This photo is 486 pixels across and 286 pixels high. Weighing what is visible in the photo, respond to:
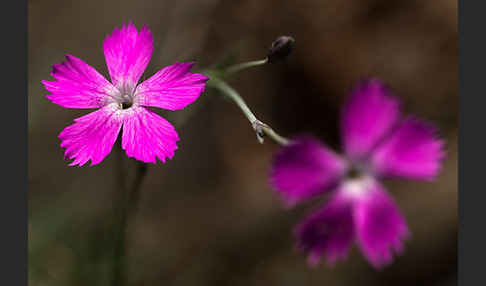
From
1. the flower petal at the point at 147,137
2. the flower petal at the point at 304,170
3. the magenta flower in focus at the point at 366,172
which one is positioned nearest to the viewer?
the flower petal at the point at 147,137

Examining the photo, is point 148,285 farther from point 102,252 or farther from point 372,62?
point 372,62

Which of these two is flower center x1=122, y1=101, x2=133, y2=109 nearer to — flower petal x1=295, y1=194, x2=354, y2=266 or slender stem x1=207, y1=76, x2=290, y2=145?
slender stem x1=207, y1=76, x2=290, y2=145

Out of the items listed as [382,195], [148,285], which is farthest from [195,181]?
[382,195]

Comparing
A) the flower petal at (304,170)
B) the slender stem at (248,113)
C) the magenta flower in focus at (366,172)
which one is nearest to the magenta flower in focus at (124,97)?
the slender stem at (248,113)

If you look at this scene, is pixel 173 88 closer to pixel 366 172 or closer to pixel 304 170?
pixel 304 170

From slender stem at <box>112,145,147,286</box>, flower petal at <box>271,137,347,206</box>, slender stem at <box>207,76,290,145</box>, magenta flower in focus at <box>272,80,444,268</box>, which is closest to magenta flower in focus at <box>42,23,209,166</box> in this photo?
slender stem at <box>207,76,290,145</box>

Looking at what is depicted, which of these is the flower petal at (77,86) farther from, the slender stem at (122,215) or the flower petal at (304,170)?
the flower petal at (304,170)

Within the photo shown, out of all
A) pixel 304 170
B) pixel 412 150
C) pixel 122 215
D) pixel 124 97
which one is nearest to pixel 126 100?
pixel 124 97
